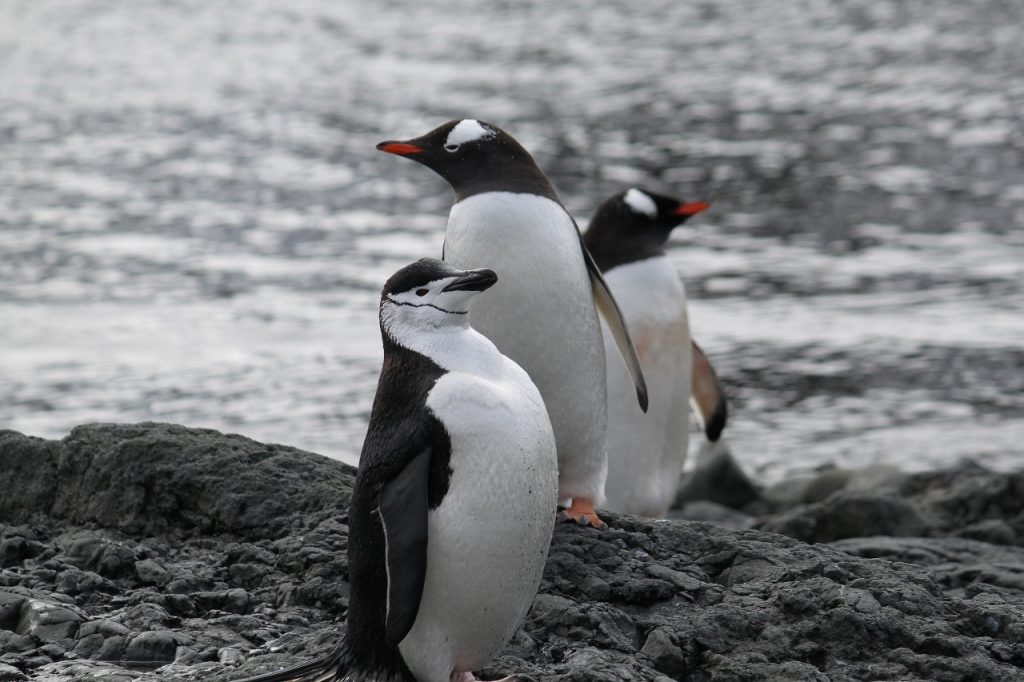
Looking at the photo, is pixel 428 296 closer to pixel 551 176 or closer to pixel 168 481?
pixel 168 481

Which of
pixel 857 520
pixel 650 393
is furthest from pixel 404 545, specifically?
pixel 857 520

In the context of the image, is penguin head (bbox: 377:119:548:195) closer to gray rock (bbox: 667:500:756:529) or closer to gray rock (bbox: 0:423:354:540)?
gray rock (bbox: 0:423:354:540)

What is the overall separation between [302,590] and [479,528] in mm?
862

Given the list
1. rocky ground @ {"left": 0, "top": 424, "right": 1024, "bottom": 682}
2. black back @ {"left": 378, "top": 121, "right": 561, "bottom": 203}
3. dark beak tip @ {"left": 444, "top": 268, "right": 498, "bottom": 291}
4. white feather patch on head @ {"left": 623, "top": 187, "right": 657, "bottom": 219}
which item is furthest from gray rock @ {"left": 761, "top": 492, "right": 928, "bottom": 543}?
dark beak tip @ {"left": 444, "top": 268, "right": 498, "bottom": 291}

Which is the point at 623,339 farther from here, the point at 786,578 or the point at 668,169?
the point at 668,169

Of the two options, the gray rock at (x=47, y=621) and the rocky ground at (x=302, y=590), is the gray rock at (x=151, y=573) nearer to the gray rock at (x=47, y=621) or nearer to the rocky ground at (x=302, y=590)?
the rocky ground at (x=302, y=590)

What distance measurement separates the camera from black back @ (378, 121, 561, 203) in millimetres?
5012

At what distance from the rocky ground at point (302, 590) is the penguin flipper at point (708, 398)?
3.45m

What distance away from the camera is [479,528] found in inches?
143

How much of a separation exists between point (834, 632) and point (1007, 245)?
1115cm

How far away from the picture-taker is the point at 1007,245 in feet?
47.5

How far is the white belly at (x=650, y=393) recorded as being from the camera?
7062 mm

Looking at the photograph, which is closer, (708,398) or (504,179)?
(504,179)

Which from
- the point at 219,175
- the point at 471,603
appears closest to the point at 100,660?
the point at 471,603
